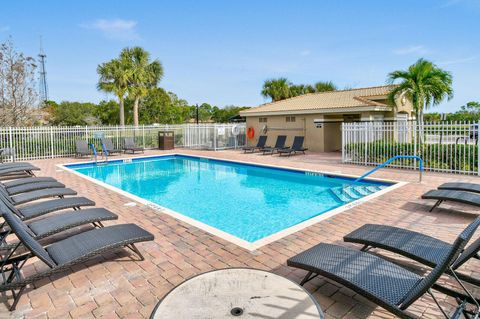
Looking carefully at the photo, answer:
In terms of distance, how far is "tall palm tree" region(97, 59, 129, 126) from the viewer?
27078 millimetres

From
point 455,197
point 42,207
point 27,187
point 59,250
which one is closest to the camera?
point 59,250

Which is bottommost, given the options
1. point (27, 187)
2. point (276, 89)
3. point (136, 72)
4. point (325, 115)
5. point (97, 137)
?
point (27, 187)

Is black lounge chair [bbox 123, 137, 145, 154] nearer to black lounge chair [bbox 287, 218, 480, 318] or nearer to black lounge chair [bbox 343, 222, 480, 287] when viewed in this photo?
black lounge chair [bbox 343, 222, 480, 287]

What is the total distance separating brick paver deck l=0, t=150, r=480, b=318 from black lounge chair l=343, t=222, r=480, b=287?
1.22ft

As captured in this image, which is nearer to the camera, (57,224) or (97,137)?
(57,224)

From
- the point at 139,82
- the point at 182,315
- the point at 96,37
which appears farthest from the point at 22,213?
the point at 139,82

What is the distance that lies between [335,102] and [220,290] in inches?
722

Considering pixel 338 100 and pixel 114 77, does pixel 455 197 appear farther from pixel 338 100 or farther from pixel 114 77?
pixel 114 77

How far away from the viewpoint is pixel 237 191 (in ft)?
33.8

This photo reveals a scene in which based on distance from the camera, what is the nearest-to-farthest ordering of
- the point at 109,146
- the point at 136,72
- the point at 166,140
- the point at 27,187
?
the point at 27,187 → the point at 109,146 → the point at 166,140 → the point at 136,72

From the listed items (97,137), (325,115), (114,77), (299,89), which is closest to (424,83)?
(325,115)

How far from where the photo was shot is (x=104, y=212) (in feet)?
16.7

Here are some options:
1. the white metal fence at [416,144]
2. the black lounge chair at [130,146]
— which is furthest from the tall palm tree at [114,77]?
the white metal fence at [416,144]

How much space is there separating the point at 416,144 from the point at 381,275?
35.2ft
